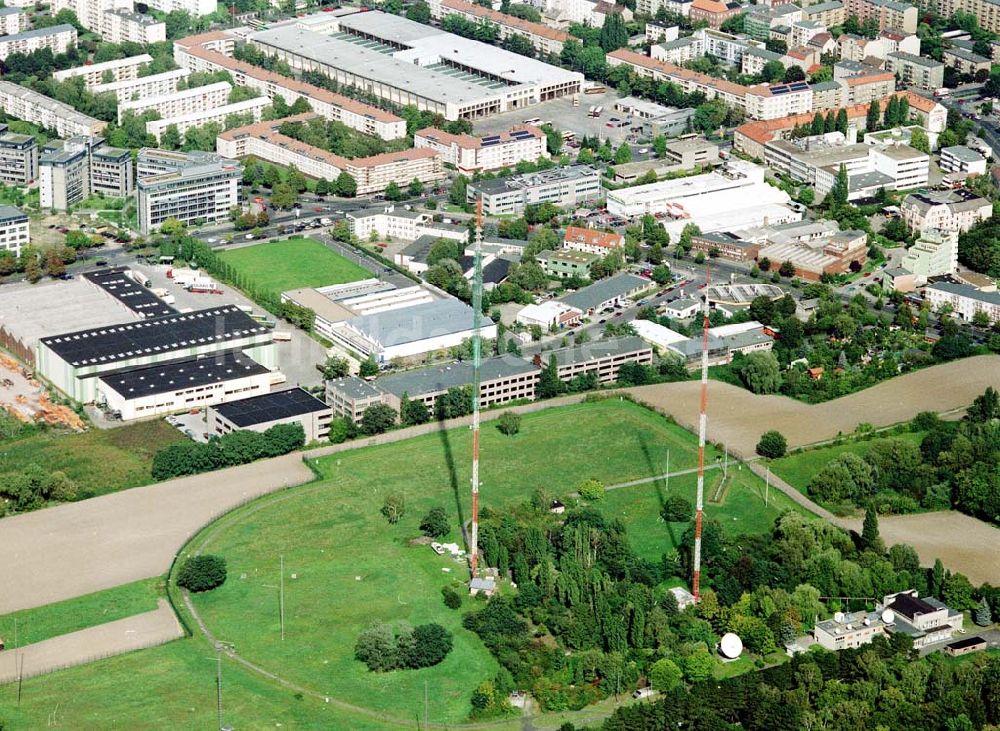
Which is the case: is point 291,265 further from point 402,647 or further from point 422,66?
point 402,647

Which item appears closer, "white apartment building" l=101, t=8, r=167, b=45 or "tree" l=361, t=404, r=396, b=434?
"tree" l=361, t=404, r=396, b=434

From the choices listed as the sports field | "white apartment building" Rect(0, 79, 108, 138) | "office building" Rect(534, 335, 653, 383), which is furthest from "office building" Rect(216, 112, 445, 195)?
the sports field

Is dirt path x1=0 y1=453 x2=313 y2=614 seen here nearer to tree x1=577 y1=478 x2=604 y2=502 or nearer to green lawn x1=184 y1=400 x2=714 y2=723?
green lawn x1=184 y1=400 x2=714 y2=723

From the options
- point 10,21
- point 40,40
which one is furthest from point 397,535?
point 10,21

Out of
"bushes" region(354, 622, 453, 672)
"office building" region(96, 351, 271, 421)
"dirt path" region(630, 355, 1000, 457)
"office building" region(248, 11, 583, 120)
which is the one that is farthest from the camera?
"office building" region(248, 11, 583, 120)

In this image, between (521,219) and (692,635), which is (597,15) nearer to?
(521,219)

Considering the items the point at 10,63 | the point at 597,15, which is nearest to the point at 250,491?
the point at 10,63
